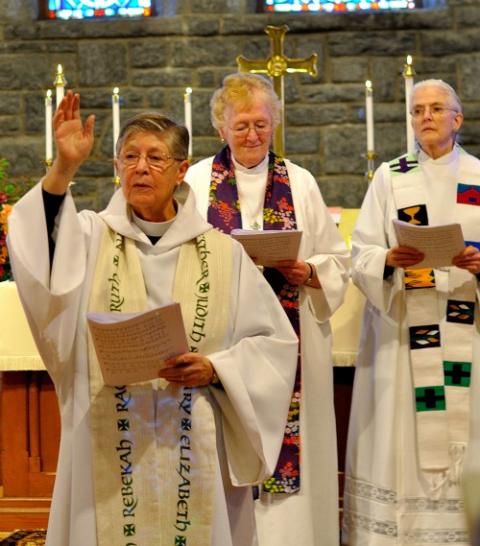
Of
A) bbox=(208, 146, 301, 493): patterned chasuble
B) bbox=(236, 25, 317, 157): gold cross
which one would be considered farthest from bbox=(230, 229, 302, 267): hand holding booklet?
bbox=(236, 25, 317, 157): gold cross

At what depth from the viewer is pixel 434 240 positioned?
435 centimetres

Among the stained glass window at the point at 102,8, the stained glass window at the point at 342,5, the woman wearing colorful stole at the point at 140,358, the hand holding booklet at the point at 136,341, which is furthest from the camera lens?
the stained glass window at the point at 102,8

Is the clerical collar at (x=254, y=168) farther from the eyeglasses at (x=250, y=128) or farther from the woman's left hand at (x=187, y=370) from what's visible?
the woman's left hand at (x=187, y=370)

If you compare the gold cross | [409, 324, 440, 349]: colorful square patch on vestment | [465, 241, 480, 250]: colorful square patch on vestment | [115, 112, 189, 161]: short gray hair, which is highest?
the gold cross

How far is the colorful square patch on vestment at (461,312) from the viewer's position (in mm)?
4801

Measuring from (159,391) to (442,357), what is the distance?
2.04 meters

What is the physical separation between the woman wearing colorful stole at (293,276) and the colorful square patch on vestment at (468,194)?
0.60 metres

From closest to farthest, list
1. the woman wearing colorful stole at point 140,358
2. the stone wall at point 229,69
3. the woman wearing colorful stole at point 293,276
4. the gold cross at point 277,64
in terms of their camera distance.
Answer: the woman wearing colorful stole at point 140,358
the woman wearing colorful stole at point 293,276
the gold cross at point 277,64
the stone wall at point 229,69

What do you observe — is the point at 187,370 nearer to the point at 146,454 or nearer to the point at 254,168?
the point at 146,454

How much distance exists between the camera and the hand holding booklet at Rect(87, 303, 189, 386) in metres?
2.81

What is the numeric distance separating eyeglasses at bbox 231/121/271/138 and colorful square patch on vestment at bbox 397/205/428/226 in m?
0.74

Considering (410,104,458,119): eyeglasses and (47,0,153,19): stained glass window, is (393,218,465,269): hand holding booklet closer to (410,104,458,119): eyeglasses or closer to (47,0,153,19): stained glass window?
(410,104,458,119): eyeglasses

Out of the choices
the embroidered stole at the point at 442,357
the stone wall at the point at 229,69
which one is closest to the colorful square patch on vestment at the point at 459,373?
the embroidered stole at the point at 442,357

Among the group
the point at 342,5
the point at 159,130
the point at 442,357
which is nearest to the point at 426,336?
the point at 442,357
